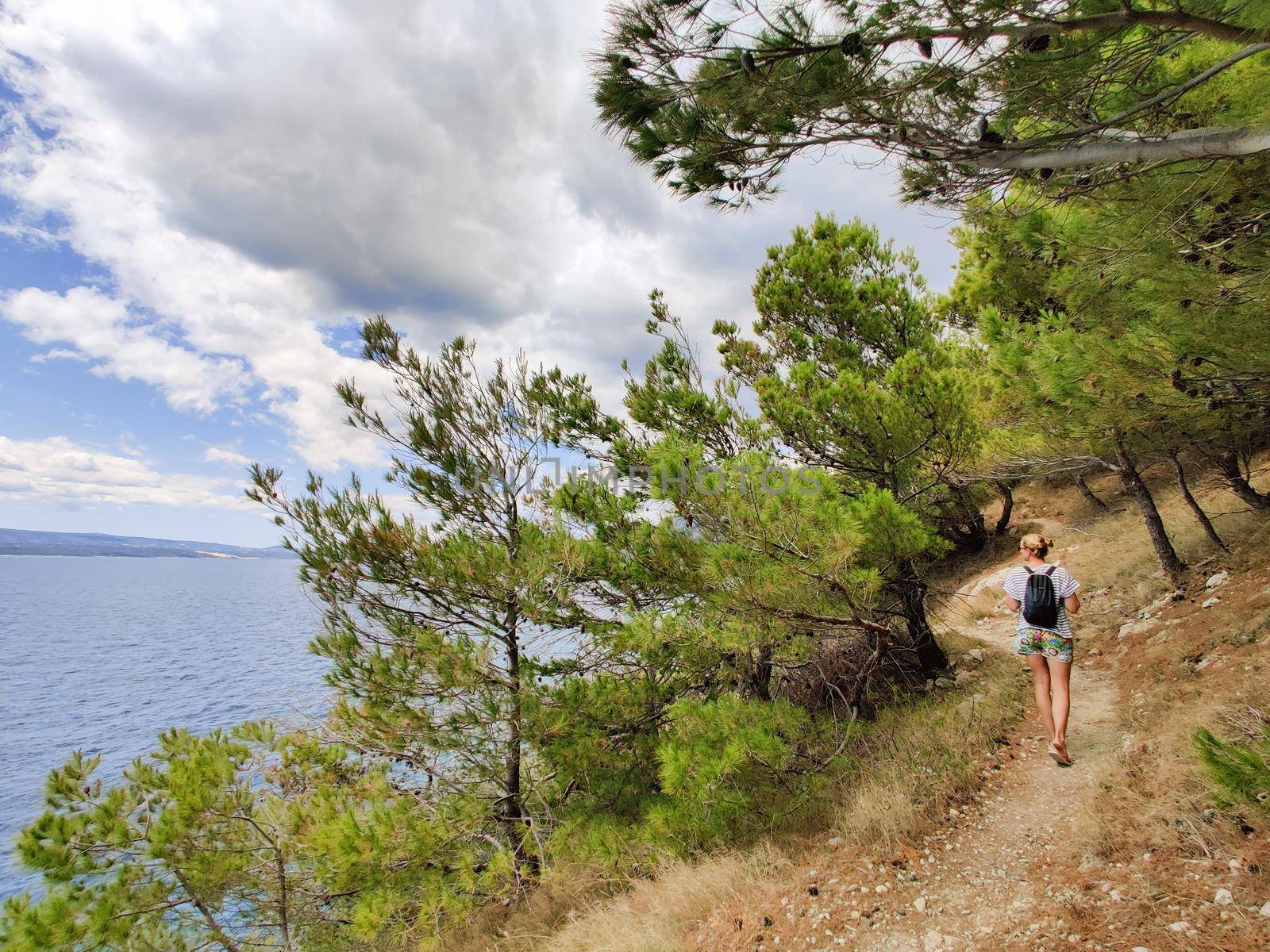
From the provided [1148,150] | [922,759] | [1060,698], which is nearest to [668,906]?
[922,759]

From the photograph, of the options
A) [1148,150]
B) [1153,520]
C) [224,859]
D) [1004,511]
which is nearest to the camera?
[1148,150]

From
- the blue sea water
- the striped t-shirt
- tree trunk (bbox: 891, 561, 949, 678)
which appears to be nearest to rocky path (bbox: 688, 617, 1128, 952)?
the striped t-shirt

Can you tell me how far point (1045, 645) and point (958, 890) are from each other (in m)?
2.02

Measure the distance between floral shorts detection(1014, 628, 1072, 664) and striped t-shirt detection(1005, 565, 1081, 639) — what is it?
3 centimetres

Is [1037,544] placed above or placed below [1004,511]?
below

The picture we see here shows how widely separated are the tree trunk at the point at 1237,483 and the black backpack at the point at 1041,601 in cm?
696

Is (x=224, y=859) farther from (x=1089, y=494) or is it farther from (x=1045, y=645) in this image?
(x=1089, y=494)

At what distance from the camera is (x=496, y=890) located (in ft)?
16.2

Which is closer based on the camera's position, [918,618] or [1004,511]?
[918,618]

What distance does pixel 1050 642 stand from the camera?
13.7 ft

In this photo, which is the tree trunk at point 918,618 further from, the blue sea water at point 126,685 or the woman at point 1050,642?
the blue sea water at point 126,685

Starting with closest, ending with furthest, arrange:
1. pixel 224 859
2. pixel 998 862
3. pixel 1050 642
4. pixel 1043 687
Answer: pixel 998 862 < pixel 1050 642 < pixel 1043 687 < pixel 224 859

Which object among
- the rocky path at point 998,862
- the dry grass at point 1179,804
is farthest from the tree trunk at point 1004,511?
the rocky path at point 998,862

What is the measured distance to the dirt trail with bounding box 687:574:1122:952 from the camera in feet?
9.34
